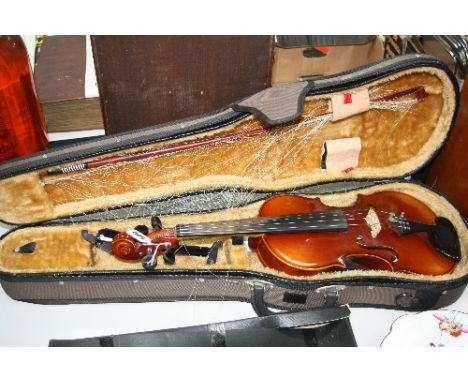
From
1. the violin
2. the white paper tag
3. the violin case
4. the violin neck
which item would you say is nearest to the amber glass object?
the violin case

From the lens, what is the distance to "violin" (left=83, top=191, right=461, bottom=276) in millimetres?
1438

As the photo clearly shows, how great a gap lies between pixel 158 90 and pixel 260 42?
422 millimetres

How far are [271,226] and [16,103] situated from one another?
3.19 ft

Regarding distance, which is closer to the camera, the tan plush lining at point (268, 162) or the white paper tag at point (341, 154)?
the tan plush lining at point (268, 162)

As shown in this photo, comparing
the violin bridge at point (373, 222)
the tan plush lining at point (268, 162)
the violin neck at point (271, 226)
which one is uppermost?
the tan plush lining at point (268, 162)

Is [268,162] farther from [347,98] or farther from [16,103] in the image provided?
[16,103]

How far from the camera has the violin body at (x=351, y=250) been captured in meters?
1.46

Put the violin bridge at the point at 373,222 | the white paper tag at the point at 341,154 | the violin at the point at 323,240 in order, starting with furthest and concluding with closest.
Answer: the white paper tag at the point at 341,154, the violin bridge at the point at 373,222, the violin at the point at 323,240

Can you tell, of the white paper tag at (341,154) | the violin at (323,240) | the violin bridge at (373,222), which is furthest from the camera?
the white paper tag at (341,154)

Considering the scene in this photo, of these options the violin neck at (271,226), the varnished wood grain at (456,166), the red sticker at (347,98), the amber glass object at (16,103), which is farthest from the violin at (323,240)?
the amber glass object at (16,103)

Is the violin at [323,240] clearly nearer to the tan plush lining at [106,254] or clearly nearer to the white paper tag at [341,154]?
the tan plush lining at [106,254]

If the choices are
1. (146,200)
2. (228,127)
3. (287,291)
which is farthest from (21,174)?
(287,291)

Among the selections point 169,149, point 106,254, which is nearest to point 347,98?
point 169,149
